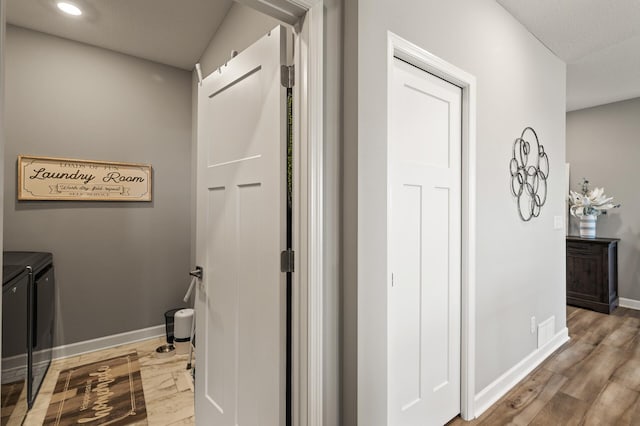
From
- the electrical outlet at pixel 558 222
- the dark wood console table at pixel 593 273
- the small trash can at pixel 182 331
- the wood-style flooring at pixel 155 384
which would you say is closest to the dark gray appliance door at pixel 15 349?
the wood-style flooring at pixel 155 384

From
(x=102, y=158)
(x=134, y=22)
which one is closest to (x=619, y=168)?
(x=134, y=22)

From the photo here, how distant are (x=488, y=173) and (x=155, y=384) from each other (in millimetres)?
2761

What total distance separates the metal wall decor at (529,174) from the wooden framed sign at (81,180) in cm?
320

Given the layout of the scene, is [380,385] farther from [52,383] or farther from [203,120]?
[52,383]

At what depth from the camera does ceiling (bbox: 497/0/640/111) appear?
2199mm

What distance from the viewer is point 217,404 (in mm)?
1738

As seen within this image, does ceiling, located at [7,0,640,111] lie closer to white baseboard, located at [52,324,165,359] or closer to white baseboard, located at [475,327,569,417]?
white baseboard, located at [475,327,569,417]

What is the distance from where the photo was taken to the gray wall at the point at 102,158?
8.88 feet

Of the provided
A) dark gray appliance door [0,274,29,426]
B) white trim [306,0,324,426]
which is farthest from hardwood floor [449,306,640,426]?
dark gray appliance door [0,274,29,426]

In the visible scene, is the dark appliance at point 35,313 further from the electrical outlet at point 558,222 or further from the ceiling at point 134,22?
the electrical outlet at point 558,222

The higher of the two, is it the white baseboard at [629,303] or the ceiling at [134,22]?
the ceiling at [134,22]

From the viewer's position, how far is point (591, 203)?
425cm

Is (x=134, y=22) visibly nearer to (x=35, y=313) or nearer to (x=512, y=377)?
(x=35, y=313)

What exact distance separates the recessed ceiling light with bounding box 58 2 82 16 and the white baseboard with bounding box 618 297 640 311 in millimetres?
6508
